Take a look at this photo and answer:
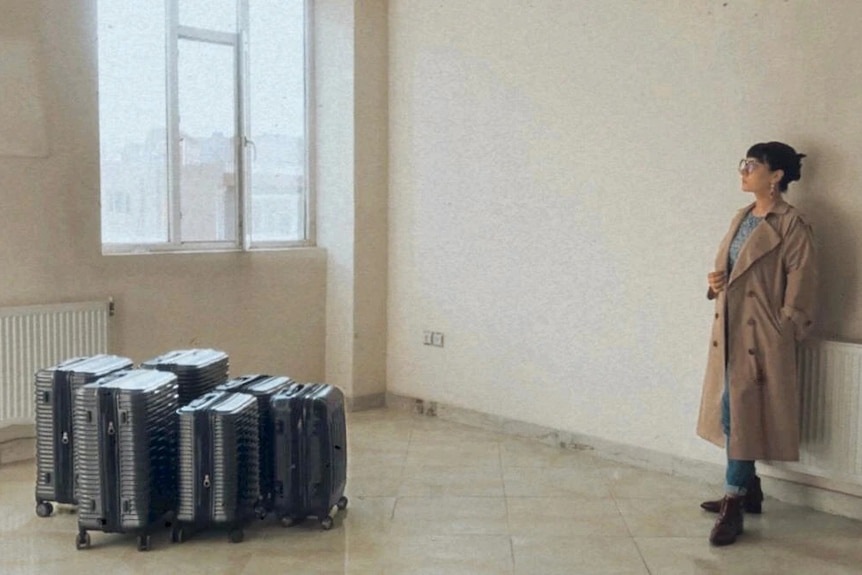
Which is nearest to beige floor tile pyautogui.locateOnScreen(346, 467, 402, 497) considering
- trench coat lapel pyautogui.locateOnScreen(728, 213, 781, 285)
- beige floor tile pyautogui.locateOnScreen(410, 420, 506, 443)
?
beige floor tile pyautogui.locateOnScreen(410, 420, 506, 443)

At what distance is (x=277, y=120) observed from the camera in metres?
5.75

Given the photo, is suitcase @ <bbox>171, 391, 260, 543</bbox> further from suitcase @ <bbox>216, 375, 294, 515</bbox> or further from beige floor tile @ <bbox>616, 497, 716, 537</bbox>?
beige floor tile @ <bbox>616, 497, 716, 537</bbox>

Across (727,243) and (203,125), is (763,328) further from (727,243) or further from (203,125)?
(203,125)

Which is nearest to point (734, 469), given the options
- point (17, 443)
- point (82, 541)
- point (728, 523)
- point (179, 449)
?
point (728, 523)

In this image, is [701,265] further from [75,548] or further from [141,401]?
[75,548]

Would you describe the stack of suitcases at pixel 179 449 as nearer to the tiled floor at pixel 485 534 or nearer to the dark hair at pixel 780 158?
the tiled floor at pixel 485 534

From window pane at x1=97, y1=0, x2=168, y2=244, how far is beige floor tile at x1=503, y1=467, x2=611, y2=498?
2482 mm

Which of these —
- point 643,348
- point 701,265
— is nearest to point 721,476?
point 643,348

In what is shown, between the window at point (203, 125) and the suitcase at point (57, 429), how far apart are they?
4.96 ft

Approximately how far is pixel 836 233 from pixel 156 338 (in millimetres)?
3574

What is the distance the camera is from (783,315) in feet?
11.8

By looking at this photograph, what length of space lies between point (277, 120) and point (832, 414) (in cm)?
368

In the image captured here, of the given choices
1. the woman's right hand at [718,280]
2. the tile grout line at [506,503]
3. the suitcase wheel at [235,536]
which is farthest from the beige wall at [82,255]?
the woman's right hand at [718,280]

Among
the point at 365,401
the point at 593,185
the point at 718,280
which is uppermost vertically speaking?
the point at 593,185
